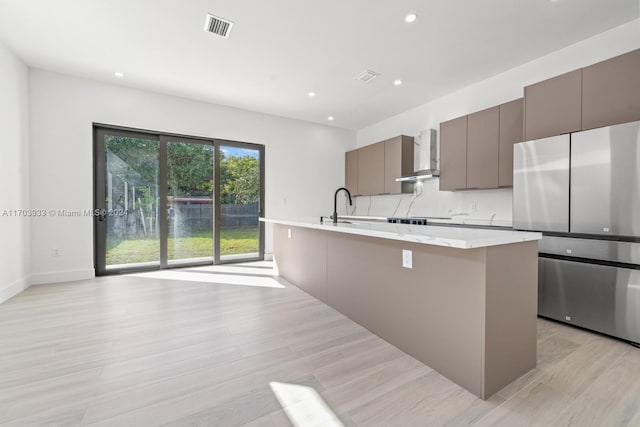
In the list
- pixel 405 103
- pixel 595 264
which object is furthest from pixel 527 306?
pixel 405 103

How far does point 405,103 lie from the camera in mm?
4711

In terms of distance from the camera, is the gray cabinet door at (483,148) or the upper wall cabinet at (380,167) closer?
the gray cabinet door at (483,148)

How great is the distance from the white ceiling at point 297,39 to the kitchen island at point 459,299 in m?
2.10

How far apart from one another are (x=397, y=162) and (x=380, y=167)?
445 millimetres

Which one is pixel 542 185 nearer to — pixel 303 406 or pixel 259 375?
pixel 303 406

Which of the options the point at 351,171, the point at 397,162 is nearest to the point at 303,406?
the point at 397,162

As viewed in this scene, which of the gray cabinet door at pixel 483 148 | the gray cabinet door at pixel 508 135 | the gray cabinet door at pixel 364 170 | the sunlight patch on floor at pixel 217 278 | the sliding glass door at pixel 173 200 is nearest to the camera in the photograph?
the gray cabinet door at pixel 508 135

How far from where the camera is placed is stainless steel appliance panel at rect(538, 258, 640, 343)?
2080 millimetres

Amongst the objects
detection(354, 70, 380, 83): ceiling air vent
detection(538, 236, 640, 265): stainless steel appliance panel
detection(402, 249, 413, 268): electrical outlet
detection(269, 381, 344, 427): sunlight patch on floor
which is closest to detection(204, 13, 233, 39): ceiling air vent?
detection(354, 70, 380, 83): ceiling air vent

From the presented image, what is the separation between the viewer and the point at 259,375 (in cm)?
169

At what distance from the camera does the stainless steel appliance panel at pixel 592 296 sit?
2.08m

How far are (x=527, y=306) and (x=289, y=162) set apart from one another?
464 cm

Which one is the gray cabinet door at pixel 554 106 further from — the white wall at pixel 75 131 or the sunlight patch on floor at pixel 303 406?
the white wall at pixel 75 131

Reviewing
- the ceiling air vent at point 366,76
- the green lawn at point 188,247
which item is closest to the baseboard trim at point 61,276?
the green lawn at point 188,247
